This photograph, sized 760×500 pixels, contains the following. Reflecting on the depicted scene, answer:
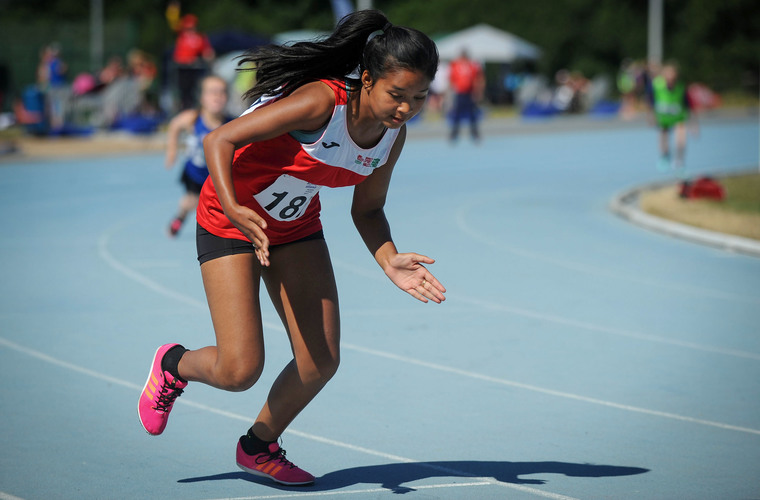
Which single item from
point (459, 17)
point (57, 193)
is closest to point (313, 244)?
point (57, 193)

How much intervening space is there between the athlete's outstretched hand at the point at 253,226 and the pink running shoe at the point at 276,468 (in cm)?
107

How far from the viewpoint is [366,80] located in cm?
392

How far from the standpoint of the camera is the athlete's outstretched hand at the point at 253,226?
3666mm

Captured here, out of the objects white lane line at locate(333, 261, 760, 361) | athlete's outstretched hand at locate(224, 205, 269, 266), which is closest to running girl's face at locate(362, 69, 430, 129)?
athlete's outstretched hand at locate(224, 205, 269, 266)

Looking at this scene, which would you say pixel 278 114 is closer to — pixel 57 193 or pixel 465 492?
pixel 465 492

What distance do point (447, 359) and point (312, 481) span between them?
7.59ft

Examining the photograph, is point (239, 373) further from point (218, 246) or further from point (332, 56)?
point (332, 56)

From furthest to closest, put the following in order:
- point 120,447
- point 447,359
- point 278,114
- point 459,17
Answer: point 459,17 → point 447,359 → point 120,447 → point 278,114

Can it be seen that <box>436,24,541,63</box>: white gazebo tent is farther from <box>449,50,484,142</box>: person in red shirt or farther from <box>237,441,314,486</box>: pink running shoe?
<box>237,441,314,486</box>: pink running shoe

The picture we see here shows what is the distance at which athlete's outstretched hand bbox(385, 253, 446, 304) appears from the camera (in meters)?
4.18

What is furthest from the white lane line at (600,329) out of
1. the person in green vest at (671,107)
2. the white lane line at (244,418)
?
the person in green vest at (671,107)

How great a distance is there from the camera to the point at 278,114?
12.3 feet

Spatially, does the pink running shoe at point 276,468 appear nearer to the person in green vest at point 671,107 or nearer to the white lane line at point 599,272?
the white lane line at point 599,272

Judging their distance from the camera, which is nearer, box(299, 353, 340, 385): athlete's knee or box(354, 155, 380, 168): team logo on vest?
box(354, 155, 380, 168): team logo on vest
